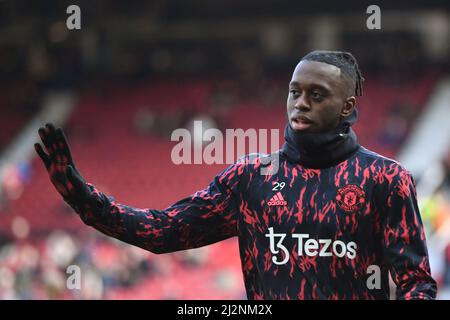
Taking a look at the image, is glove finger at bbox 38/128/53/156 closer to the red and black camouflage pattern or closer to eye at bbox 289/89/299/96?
the red and black camouflage pattern

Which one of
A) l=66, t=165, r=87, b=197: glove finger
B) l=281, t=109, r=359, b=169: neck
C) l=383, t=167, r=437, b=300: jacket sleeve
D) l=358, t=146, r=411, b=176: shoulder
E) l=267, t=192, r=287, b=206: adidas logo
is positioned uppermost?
l=281, t=109, r=359, b=169: neck

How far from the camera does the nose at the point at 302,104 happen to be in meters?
3.23

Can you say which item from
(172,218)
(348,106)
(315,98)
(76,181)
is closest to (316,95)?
(315,98)

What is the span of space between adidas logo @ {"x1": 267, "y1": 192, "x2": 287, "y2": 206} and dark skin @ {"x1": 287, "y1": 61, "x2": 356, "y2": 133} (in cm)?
24

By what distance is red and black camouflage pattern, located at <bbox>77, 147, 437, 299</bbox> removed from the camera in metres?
3.16

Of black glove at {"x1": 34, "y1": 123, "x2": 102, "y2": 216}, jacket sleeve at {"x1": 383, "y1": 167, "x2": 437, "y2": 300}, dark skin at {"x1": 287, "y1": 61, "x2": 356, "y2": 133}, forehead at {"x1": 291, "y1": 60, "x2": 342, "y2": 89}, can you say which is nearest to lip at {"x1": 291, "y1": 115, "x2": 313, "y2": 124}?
dark skin at {"x1": 287, "y1": 61, "x2": 356, "y2": 133}

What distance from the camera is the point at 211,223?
11.3 ft

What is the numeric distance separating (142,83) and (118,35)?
Result: 1.37 metres

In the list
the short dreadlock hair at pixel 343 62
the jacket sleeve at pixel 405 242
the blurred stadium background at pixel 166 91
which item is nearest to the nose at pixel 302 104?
the short dreadlock hair at pixel 343 62

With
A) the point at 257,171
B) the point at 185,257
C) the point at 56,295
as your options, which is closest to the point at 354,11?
the point at 185,257

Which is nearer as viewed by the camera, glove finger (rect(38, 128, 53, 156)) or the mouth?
glove finger (rect(38, 128, 53, 156))

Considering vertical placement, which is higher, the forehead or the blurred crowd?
the forehead

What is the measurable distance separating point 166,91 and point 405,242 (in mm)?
18174
